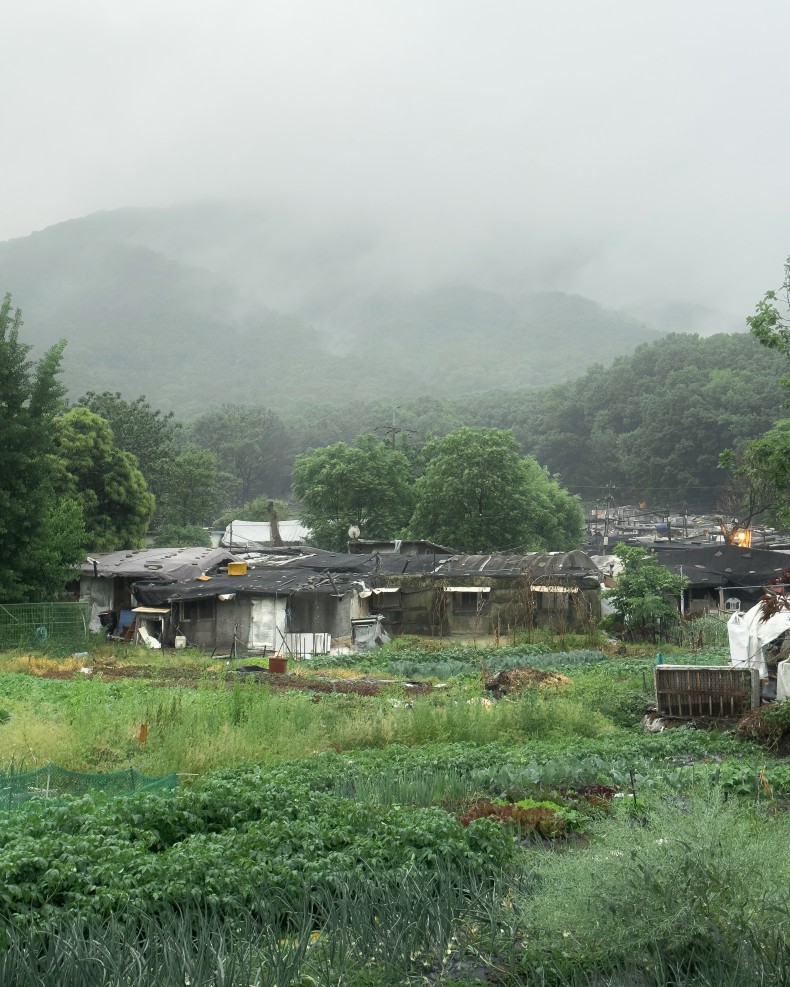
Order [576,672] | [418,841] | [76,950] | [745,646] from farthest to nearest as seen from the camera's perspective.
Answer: [576,672] → [745,646] → [418,841] → [76,950]

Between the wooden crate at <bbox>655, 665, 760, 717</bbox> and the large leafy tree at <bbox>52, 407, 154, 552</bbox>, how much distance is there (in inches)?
1175

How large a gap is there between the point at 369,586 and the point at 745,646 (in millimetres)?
18652

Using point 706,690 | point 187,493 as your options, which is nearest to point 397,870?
point 706,690

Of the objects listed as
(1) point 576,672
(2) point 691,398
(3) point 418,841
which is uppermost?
(2) point 691,398

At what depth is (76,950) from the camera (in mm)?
5023

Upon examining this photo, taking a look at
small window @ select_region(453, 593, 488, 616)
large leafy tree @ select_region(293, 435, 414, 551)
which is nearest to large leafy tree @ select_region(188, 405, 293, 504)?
large leafy tree @ select_region(293, 435, 414, 551)

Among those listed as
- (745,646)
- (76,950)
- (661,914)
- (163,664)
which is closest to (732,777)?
(661,914)

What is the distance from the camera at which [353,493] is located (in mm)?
56094

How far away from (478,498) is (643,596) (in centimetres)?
2149

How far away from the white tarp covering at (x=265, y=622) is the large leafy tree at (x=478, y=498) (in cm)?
2189

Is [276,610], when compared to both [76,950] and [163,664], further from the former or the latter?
[76,950]

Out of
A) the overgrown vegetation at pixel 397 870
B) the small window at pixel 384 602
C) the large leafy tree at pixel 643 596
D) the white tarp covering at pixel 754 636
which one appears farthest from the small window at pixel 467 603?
the overgrown vegetation at pixel 397 870

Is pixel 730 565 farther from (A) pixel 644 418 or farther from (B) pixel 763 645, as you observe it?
(A) pixel 644 418

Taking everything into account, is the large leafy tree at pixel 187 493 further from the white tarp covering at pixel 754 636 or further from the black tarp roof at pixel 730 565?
the white tarp covering at pixel 754 636
